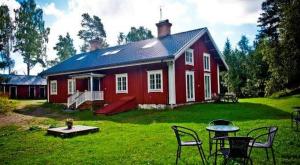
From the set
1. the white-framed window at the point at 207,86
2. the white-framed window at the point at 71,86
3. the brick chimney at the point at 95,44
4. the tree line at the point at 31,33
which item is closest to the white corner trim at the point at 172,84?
the white-framed window at the point at 207,86

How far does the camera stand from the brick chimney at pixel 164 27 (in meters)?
20.3

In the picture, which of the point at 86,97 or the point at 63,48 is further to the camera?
the point at 63,48

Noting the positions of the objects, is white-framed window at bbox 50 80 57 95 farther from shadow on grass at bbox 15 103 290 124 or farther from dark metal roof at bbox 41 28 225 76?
shadow on grass at bbox 15 103 290 124

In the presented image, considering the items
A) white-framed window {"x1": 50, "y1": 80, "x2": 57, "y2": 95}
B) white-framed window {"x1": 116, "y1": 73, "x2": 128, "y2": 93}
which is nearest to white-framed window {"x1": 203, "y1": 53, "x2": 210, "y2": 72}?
white-framed window {"x1": 116, "y1": 73, "x2": 128, "y2": 93}

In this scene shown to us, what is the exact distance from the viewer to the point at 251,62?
31.1m

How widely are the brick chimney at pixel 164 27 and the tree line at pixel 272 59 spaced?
29.8 feet

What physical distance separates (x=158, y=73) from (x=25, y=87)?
1140 inches

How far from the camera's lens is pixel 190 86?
17453 mm

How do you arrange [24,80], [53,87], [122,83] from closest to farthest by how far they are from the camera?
[122,83], [53,87], [24,80]

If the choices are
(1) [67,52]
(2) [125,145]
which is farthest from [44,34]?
(2) [125,145]

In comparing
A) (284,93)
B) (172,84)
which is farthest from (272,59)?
(172,84)

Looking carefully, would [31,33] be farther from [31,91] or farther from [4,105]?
[4,105]

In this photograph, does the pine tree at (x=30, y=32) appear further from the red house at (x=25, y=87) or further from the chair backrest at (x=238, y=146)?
the chair backrest at (x=238, y=146)

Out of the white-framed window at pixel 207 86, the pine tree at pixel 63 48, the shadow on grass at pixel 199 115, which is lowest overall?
the shadow on grass at pixel 199 115
